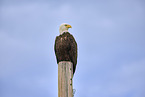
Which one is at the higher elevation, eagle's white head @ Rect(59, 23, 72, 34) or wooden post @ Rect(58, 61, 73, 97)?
eagle's white head @ Rect(59, 23, 72, 34)

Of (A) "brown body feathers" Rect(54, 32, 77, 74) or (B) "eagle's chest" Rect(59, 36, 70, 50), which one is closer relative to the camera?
(A) "brown body feathers" Rect(54, 32, 77, 74)

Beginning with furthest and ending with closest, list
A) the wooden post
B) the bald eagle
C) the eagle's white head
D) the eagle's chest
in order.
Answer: the eagle's white head < the eagle's chest < the bald eagle < the wooden post

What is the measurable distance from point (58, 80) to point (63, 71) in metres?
0.17

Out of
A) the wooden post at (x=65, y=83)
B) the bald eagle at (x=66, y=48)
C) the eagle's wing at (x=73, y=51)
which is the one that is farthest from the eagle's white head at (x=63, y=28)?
the wooden post at (x=65, y=83)

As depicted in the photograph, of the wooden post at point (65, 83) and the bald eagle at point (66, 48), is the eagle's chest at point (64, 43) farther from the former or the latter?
the wooden post at point (65, 83)

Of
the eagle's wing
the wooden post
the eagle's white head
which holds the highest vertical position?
the eagle's white head

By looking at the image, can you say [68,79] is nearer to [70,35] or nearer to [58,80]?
[58,80]

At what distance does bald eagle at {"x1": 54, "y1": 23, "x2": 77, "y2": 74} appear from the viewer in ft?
14.3

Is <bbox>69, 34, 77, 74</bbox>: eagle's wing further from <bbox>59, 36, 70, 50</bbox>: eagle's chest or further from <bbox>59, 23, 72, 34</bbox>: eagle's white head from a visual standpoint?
<bbox>59, 23, 72, 34</bbox>: eagle's white head

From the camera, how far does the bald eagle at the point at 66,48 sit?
4.37 meters

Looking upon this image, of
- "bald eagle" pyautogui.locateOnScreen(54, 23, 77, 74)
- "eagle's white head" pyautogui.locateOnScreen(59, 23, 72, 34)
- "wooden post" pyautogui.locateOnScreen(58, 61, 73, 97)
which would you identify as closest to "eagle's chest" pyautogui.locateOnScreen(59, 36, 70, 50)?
"bald eagle" pyautogui.locateOnScreen(54, 23, 77, 74)

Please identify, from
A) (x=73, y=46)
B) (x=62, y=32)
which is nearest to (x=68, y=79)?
(x=73, y=46)

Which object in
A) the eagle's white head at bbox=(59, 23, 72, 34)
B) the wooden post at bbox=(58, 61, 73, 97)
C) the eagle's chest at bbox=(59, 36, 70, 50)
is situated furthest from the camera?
the eagle's white head at bbox=(59, 23, 72, 34)

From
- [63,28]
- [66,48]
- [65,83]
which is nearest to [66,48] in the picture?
[66,48]
